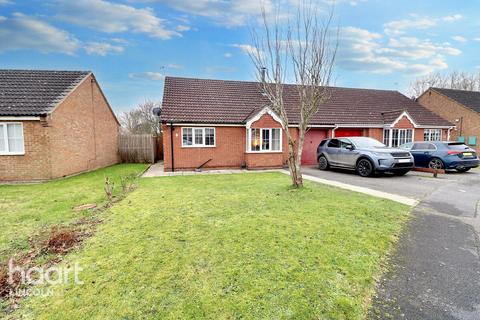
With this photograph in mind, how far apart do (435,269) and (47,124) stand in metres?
14.6

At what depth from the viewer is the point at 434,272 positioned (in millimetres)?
3465

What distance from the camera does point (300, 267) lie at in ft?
11.5

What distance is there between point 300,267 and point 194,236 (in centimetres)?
207

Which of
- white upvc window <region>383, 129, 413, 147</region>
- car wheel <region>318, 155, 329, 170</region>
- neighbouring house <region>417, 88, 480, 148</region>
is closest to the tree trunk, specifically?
car wheel <region>318, 155, 329, 170</region>

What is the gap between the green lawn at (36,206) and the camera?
4.93 meters

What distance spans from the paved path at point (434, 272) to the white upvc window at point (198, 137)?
35.8 ft

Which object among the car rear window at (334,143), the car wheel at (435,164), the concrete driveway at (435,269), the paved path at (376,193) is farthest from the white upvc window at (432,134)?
the concrete driveway at (435,269)

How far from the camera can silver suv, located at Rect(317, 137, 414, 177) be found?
36.9 feet

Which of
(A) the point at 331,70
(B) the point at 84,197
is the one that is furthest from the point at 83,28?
(A) the point at 331,70

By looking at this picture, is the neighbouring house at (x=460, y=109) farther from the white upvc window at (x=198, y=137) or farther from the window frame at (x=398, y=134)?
the white upvc window at (x=198, y=137)

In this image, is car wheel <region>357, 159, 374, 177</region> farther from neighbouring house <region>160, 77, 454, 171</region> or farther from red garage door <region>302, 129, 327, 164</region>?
red garage door <region>302, 129, 327, 164</region>

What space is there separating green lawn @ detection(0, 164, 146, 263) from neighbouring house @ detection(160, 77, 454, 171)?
15.3 feet

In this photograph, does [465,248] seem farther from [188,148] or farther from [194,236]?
[188,148]

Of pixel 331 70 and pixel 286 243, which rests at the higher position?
pixel 331 70
